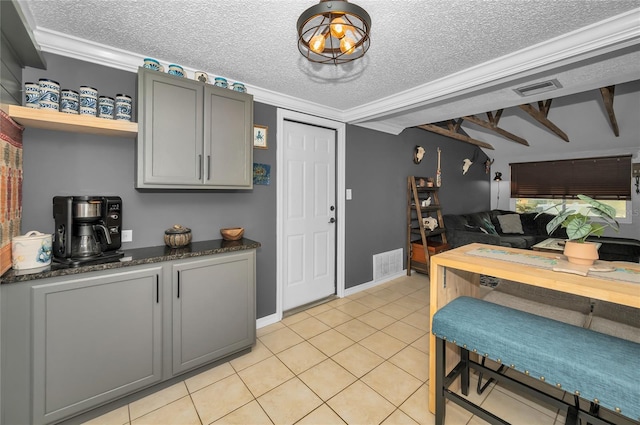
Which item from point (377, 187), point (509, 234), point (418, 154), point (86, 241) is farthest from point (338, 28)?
point (509, 234)

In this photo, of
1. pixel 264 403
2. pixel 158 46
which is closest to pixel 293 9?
pixel 158 46

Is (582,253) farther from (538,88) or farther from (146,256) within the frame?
(146,256)

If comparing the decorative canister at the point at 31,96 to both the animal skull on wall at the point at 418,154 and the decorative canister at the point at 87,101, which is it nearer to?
the decorative canister at the point at 87,101

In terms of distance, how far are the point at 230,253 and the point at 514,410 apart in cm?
220

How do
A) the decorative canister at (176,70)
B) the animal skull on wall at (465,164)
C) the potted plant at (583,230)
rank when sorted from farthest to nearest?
the animal skull on wall at (465,164)
the decorative canister at (176,70)
the potted plant at (583,230)

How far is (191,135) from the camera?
210 centimetres

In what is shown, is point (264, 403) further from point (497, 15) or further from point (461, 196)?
point (461, 196)

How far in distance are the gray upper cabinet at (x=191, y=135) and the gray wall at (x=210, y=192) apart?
1.05 ft

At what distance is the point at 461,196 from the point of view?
593cm

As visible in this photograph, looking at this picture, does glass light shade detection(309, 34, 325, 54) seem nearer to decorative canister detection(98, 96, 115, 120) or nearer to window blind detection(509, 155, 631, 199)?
decorative canister detection(98, 96, 115, 120)

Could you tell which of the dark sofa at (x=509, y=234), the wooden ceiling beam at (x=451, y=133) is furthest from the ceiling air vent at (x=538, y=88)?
the dark sofa at (x=509, y=234)

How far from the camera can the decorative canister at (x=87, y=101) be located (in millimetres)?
1809

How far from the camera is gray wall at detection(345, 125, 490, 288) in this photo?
12.3 feet

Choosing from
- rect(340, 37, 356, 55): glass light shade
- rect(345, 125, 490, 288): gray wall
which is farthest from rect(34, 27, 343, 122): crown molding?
rect(345, 125, 490, 288): gray wall
